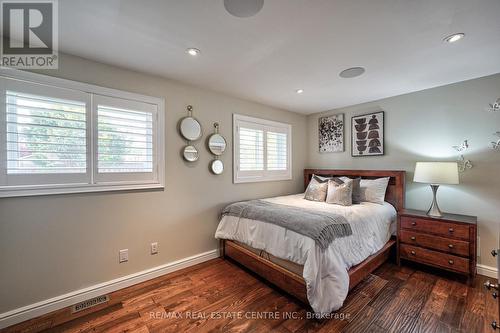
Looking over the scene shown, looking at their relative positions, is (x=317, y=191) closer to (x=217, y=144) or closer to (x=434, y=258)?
(x=434, y=258)

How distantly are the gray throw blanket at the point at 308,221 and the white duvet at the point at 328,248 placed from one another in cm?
5

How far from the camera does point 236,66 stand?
224cm

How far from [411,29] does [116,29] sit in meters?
2.32

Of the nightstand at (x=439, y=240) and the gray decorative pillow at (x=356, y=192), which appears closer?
the nightstand at (x=439, y=240)

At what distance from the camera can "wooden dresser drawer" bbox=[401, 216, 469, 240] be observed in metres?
2.25

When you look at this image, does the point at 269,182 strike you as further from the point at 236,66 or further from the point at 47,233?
the point at 47,233

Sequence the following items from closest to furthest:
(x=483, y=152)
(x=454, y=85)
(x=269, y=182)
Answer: (x=483, y=152) < (x=454, y=85) < (x=269, y=182)

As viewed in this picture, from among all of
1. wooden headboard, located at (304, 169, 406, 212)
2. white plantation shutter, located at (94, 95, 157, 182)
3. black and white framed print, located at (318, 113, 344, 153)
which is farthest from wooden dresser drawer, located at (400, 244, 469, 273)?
white plantation shutter, located at (94, 95, 157, 182)

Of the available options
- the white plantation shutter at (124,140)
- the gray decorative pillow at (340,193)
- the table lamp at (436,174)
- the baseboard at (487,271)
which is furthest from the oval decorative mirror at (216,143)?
the baseboard at (487,271)

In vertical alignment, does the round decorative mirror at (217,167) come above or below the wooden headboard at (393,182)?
above

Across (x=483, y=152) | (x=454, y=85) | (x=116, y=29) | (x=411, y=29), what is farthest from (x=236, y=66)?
(x=483, y=152)

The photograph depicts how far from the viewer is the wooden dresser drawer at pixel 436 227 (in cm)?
225

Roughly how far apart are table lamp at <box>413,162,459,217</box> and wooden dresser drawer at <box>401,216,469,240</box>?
0.51 ft

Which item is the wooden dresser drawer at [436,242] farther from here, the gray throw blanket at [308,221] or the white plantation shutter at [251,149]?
the white plantation shutter at [251,149]
